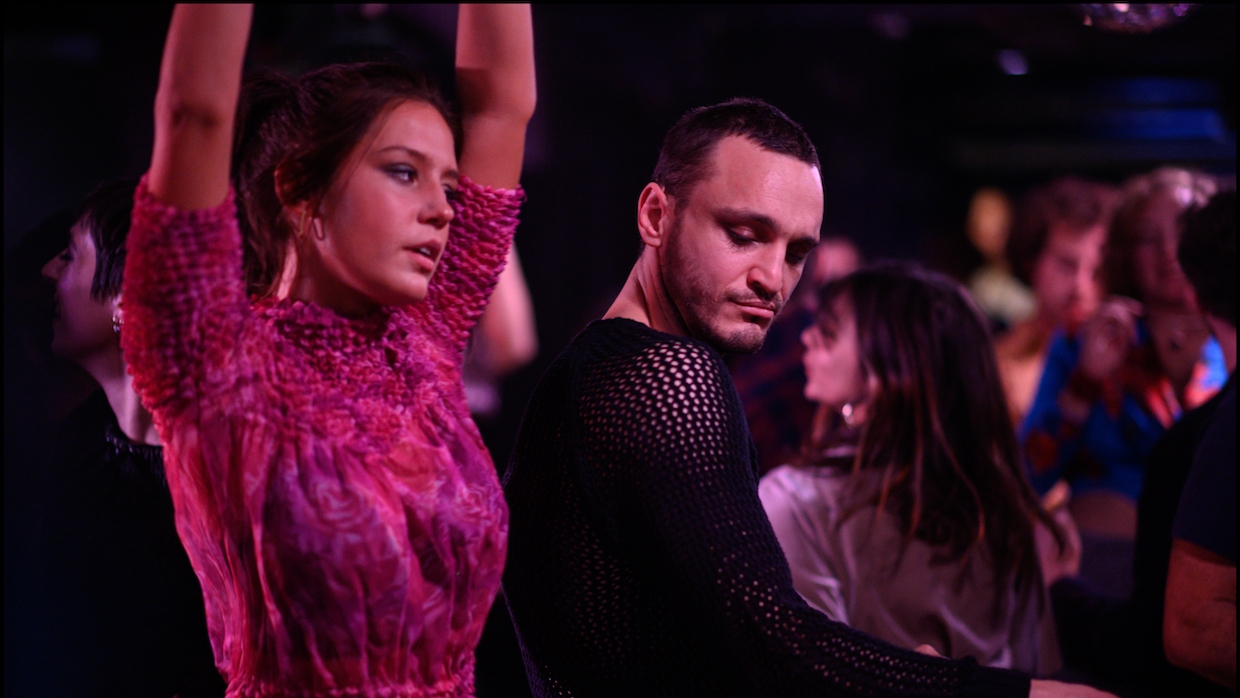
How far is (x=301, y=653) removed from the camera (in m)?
0.94

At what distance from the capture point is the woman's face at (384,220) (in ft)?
3.07

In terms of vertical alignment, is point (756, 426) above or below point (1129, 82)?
below

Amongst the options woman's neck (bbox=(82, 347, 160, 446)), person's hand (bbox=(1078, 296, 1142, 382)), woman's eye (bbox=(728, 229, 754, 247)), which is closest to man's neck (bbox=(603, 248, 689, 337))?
woman's eye (bbox=(728, 229, 754, 247))

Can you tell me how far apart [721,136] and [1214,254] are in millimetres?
1210

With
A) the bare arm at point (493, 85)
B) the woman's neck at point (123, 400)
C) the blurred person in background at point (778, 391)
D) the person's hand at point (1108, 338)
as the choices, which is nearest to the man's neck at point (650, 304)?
the bare arm at point (493, 85)

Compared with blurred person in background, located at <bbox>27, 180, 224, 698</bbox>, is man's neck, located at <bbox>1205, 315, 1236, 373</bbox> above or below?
above

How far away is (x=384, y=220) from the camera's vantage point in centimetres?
93

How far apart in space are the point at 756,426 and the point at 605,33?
1710 millimetres

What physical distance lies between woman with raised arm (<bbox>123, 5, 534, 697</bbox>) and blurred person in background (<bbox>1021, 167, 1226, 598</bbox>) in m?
2.18

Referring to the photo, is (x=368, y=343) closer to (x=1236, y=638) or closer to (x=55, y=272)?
(x=55, y=272)

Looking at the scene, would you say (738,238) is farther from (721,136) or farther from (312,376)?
(312,376)

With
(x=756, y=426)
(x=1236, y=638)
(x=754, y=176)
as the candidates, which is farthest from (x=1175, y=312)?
(x=754, y=176)

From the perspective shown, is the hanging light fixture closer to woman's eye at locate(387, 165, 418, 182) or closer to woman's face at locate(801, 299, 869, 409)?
woman's face at locate(801, 299, 869, 409)

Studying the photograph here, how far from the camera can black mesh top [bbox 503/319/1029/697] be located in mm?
978
